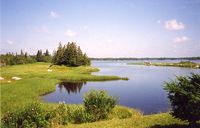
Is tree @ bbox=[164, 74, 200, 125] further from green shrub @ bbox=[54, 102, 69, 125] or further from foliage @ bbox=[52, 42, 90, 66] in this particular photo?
foliage @ bbox=[52, 42, 90, 66]

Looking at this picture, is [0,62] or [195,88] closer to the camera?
[195,88]

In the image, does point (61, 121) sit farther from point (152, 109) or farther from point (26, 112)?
point (152, 109)

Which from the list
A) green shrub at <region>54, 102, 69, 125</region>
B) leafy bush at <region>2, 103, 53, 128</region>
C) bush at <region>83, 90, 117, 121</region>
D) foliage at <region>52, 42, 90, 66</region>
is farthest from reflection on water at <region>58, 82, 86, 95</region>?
foliage at <region>52, 42, 90, 66</region>

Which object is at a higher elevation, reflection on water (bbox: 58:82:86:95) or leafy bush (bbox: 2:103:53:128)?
leafy bush (bbox: 2:103:53:128)

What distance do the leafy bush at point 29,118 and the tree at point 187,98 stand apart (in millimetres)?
9231

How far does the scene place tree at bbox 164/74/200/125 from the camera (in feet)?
47.1

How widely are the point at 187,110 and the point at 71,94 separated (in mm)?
37831

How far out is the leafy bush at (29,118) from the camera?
17.9 metres

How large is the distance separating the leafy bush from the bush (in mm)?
5648

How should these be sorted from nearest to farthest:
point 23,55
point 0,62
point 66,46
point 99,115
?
point 99,115, point 66,46, point 0,62, point 23,55

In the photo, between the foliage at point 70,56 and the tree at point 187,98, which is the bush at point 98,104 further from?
the foliage at point 70,56

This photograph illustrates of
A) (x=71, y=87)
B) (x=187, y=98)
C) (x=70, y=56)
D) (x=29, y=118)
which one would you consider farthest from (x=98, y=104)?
(x=70, y=56)

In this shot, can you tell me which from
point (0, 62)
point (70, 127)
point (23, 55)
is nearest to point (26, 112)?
point (70, 127)

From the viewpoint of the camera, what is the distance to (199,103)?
14188mm
